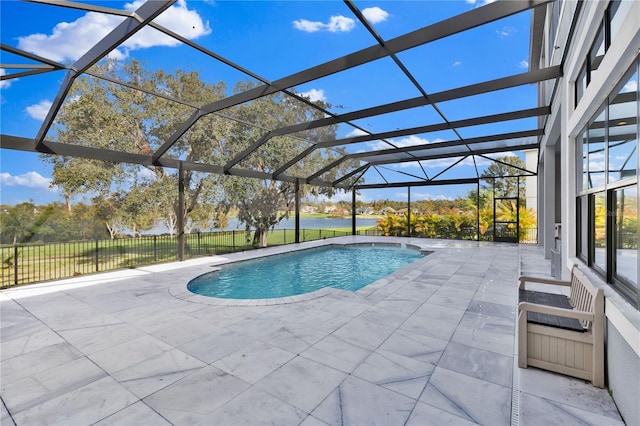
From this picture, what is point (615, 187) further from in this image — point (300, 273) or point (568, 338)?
point (300, 273)

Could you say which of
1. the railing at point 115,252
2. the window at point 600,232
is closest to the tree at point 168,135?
the railing at point 115,252

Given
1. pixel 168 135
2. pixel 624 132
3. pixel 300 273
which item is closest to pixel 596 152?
pixel 624 132

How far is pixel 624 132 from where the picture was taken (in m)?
2.25

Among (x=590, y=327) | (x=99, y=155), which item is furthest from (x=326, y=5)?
(x=99, y=155)

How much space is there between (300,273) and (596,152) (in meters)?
7.11

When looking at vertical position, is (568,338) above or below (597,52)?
below

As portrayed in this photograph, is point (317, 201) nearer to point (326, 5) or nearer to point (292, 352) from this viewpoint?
point (326, 5)

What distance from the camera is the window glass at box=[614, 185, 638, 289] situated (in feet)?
6.97

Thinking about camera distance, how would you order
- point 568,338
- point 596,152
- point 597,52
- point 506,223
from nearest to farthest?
point 568,338
point 597,52
point 596,152
point 506,223

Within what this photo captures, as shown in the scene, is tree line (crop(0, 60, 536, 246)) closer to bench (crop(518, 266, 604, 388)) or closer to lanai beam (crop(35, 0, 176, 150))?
lanai beam (crop(35, 0, 176, 150))

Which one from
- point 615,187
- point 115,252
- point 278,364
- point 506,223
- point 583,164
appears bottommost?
point 278,364

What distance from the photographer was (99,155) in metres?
6.76

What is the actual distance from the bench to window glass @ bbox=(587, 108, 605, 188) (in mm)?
1030

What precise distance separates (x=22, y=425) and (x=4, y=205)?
9.93 meters
